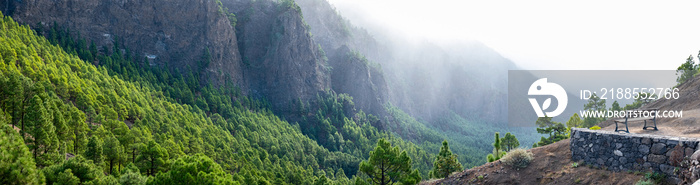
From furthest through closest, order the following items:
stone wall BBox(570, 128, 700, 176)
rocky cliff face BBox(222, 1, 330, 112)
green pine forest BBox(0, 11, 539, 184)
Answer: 1. rocky cliff face BBox(222, 1, 330, 112)
2. green pine forest BBox(0, 11, 539, 184)
3. stone wall BBox(570, 128, 700, 176)

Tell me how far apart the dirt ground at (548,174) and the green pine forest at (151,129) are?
5.94 meters

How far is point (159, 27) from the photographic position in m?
113

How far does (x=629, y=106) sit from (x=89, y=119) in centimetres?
7853

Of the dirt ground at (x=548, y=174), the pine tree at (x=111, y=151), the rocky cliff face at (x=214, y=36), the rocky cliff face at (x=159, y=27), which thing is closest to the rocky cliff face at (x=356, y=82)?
the rocky cliff face at (x=214, y=36)

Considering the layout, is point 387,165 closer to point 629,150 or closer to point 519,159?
point 519,159

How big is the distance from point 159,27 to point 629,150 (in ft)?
399

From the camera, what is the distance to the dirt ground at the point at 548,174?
18438 mm

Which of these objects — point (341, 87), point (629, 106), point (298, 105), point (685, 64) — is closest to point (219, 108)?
point (298, 105)

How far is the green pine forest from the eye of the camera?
25766mm

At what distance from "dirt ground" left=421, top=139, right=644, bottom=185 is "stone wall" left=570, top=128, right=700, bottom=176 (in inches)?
19.2

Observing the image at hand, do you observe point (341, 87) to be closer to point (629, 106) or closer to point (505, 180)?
point (629, 106)

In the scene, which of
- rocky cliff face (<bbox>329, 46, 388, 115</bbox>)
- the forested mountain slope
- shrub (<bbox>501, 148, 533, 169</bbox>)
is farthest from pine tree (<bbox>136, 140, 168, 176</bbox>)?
rocky cliff face (<bbox>329, 46, 388, 115</bbox>)

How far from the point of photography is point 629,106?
172 feet

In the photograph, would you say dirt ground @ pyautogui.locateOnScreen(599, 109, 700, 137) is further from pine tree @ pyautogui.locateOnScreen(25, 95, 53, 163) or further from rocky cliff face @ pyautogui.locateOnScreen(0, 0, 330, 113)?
rocky cliff face @ pyautogui.locateOnScreen(0, 0, 330, 113)
